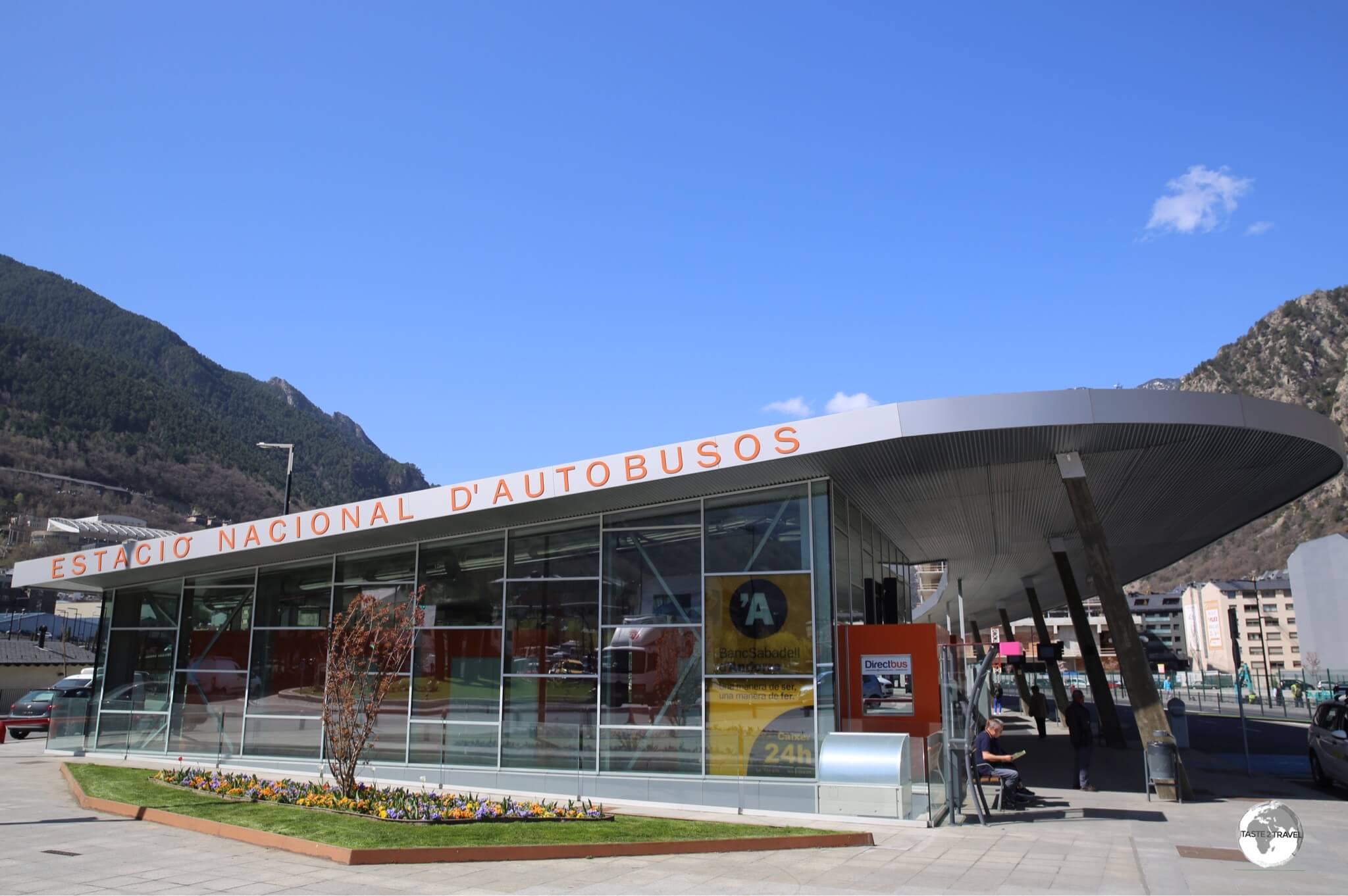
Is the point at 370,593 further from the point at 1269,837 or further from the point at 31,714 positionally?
the point at 31,714

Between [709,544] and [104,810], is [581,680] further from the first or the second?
[104,810]

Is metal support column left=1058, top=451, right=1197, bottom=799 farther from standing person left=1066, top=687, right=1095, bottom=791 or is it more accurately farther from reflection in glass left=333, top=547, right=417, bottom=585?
reflection in glass left=333, top=547, right=417, bottom=585

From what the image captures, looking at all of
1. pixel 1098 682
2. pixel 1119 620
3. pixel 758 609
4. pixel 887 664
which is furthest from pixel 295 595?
pixel 1098 682

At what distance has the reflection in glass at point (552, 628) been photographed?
16.7 m

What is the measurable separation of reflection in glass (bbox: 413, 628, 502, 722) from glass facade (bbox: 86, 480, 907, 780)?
34mm

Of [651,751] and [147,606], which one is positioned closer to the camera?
[651,751]

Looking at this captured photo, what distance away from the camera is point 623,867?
10102mm

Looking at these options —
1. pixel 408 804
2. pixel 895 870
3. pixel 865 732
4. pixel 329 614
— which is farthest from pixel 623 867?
pixel 329 614

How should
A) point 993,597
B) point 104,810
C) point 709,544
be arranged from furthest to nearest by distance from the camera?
point 993,597
point 709,544
point 104,810

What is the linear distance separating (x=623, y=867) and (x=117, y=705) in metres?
17.4

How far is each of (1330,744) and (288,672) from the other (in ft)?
62.9

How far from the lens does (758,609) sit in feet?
50.3

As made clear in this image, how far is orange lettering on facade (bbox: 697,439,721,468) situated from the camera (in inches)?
569

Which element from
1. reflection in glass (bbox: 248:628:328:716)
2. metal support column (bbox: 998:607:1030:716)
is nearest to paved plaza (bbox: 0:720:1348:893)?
reflection in glass (bbox: 248:628:328:716)
